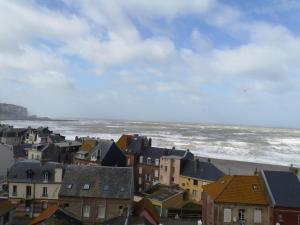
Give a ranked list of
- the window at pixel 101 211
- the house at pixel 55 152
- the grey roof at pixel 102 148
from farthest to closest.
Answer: the house at pixel 55 152, the grey roof at pixel 102 148, the window at pixel 101 211

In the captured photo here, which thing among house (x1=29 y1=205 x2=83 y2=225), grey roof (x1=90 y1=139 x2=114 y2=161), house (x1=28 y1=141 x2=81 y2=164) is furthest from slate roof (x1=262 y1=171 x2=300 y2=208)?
house (x1=28 y1=141 x2=81 y2=164)

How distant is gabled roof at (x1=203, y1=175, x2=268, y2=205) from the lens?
121 ft

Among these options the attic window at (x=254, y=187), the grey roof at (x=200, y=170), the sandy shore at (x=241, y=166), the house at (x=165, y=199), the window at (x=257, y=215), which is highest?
the attic window at (x=254, y=187)

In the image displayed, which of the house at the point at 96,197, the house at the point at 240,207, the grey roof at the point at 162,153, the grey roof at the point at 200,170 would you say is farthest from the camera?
the grey roof at the point at 162,153

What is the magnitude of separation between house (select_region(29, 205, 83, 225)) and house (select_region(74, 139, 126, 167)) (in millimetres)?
24974

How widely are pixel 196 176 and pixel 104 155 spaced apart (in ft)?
49.0

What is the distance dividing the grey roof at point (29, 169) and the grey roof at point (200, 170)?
70.9 ft

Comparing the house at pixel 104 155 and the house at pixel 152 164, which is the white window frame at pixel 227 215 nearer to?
the house at pixel 152 164

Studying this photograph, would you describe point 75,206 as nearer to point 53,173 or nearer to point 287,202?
point 53,173

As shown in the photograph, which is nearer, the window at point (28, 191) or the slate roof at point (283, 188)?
the slate roof at point (283, 188)

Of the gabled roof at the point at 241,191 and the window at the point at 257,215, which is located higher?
the gabled roof at the point at 241,191

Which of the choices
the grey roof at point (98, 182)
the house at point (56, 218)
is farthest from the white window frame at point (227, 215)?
the house at point (56, 218)

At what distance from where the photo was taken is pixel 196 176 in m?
60.8

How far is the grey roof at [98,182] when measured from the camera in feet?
136
